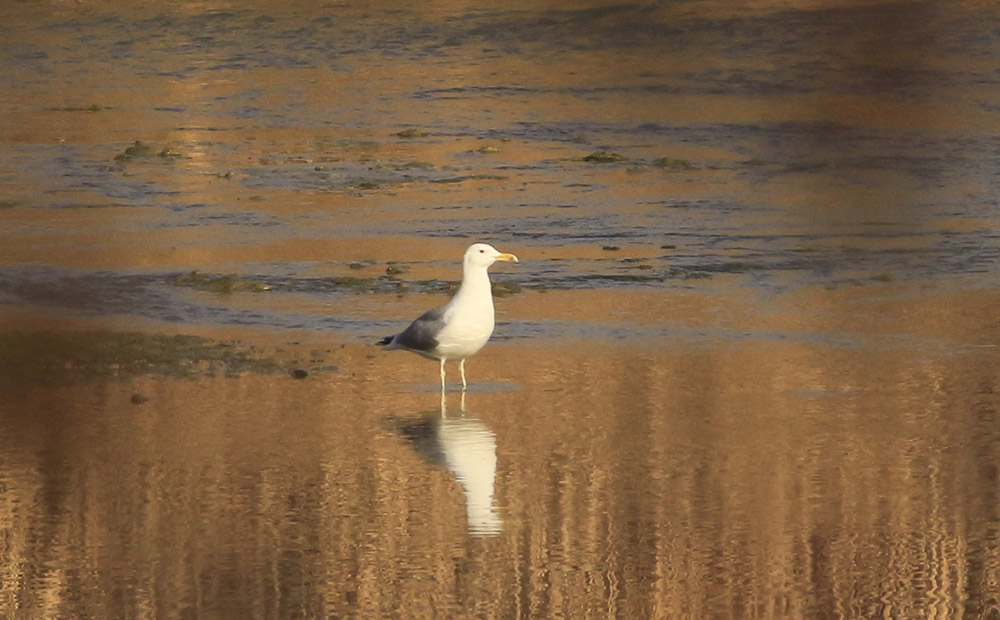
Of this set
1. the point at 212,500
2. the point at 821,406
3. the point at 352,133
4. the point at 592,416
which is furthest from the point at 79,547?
the point at 352,133

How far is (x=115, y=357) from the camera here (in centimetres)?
877

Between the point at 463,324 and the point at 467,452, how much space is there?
4.19 ft

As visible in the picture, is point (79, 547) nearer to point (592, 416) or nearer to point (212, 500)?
point (212, 500)

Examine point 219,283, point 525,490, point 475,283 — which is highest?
point 219,283

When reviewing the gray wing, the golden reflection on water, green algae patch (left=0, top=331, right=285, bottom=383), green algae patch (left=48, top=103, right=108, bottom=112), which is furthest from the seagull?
green algae patch (left=48, top=103, right=108, bottom=112)

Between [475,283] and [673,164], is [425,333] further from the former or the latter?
[673,164]

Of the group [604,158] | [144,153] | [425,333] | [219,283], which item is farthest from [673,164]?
[425,333]

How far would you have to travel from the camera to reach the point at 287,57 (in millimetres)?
25062

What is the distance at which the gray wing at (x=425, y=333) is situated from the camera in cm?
813

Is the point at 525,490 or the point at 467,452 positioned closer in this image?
the point at 525,490

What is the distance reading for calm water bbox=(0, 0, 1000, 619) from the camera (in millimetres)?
5562

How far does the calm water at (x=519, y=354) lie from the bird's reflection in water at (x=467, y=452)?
0.08ft

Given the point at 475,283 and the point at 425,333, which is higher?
the point at 475,283

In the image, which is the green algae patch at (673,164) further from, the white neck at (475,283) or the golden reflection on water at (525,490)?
the white neck at (475,283)
